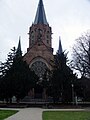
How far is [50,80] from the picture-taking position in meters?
46.0

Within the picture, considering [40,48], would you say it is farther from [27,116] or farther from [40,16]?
[27,116]

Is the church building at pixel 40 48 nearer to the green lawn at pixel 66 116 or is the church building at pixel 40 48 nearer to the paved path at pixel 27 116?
the paved path at pixel 27 116

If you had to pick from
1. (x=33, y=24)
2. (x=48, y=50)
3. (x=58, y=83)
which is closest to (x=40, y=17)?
(x=33, y=24)

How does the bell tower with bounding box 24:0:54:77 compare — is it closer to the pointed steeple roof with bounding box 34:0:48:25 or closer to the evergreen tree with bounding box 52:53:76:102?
the pointed steeple roof with bounding box 34:0:48:25

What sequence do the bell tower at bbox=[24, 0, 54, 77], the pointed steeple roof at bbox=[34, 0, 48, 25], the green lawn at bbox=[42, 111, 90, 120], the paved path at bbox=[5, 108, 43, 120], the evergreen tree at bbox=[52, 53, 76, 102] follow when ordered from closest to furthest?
1. the green lawn at bbox=[42, 111, 90, 120]
2. the paved path at bbox=[5, 108, 43, 120]
3. the evergreen tree at bbox=[52, 53, 76, 102]
4. the bell tower at bbox=[24, 0, 54, 77]
5. the pointed steeple roof at bbox=[34, 0, 48, 25]

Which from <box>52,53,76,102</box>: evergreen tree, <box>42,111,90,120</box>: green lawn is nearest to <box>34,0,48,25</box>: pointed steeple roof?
<box>52,53,76,102</box>: evergreen tree

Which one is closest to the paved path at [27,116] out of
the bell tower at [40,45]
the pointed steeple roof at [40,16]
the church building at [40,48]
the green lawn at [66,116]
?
the green lawn at [66,116]

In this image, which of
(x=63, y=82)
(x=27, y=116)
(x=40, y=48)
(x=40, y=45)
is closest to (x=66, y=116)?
(x=27, y=116)

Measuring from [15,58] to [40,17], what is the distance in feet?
99.0

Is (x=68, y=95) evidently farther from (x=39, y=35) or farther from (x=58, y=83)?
(x=39, y=35)

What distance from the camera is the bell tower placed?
212ft

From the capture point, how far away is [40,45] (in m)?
68.4

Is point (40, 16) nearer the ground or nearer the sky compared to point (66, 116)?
nearer the sky

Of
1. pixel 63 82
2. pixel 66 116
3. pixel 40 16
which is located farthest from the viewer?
pixel 40 16
